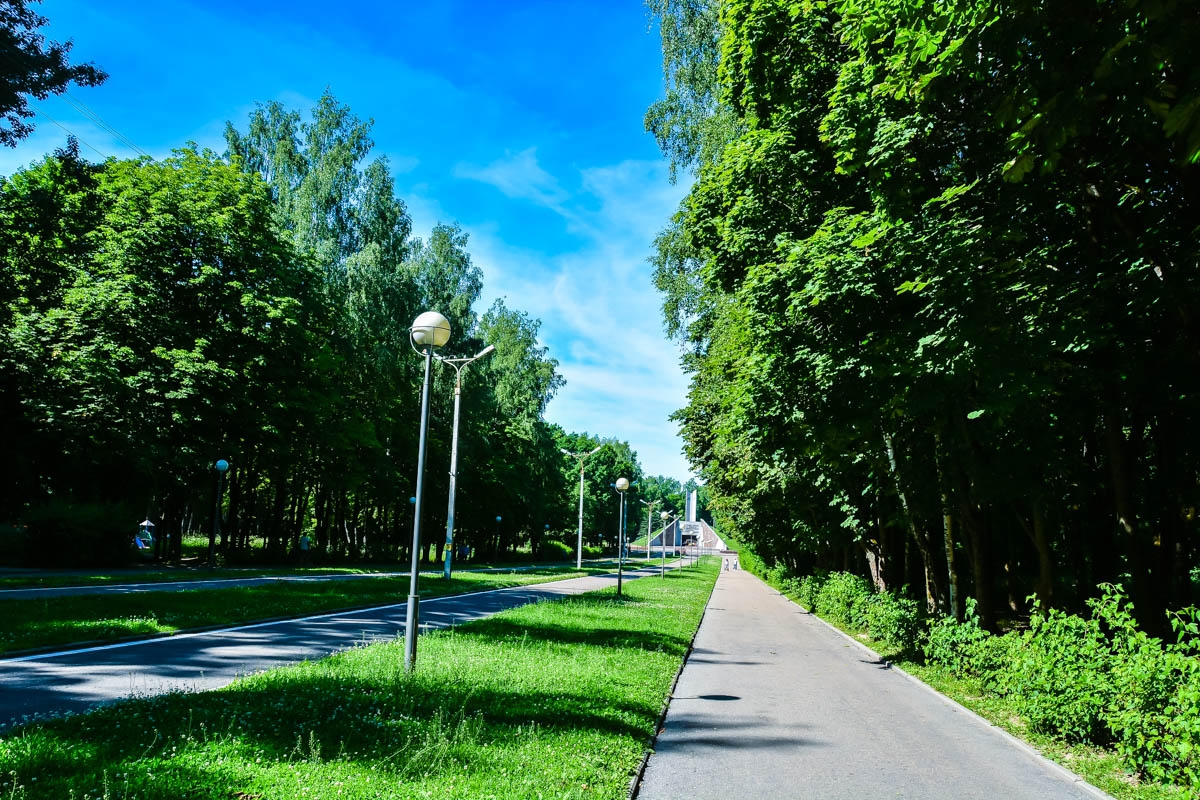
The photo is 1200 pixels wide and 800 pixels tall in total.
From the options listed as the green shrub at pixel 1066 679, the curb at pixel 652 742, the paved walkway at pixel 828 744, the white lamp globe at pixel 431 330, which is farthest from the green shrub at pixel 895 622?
the white lamp globe at pixel 431 330

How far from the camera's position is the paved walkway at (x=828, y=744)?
538cm

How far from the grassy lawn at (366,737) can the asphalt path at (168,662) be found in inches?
32.9

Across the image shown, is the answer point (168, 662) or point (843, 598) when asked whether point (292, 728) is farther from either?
point (843, 598)

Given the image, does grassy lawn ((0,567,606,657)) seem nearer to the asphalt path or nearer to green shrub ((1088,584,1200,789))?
the asphalt path

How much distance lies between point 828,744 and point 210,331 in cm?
2637

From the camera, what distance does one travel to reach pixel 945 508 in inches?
474

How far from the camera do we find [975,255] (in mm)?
7227

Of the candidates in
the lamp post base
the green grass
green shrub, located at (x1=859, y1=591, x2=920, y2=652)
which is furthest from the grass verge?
green shrub, located at (x1=859, y1=591, x2=920, y2=652)

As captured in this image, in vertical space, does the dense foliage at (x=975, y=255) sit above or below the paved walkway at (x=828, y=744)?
above

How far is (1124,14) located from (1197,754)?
4.73 metres

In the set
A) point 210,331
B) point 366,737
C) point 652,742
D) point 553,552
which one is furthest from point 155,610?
point 553,552

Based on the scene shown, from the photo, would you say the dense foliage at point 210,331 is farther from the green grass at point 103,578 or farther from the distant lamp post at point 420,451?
the distant lamp post at point 420,451

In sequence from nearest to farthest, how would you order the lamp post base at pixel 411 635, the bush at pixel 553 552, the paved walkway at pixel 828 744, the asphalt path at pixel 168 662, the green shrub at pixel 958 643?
the paved walkway at pixel 828 744 < the asphalt path at pixel 168 662 < the lamp post base at pixel 411 635 < the green shrub at pixel 958 643 < the bush at pixel 553 552

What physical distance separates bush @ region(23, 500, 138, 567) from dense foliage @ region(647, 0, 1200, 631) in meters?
21.2
